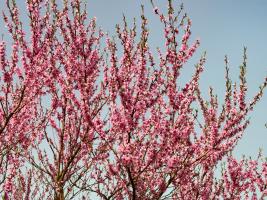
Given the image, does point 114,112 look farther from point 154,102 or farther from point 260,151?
point 260,151

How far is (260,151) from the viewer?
11203 millimetres

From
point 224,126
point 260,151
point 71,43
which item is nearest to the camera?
point 224,126

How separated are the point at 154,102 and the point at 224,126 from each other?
1.36 meters

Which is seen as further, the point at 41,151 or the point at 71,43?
the point at 41,151

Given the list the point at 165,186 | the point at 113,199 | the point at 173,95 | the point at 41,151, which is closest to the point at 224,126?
the point at 173,95

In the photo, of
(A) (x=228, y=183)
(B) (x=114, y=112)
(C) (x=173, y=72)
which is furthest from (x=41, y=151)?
(A) (x=228, y=183)

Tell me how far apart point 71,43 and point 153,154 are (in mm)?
3667

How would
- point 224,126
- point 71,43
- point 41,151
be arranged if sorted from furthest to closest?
point 41,151 → point 71,43 → point 224,126

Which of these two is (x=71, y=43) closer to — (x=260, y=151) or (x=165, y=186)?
(x=165, y=186)

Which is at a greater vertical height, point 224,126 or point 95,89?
point 95,89

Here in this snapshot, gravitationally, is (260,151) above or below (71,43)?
below

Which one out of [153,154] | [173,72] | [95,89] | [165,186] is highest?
[95,89]

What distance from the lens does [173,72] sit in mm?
6754

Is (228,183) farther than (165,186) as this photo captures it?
Yes
